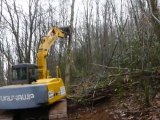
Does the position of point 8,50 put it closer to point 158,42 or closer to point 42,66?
point 42,66

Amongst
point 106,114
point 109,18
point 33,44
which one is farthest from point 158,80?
point 109,18

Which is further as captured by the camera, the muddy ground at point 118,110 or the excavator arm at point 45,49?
the excavator arm at point 45,49

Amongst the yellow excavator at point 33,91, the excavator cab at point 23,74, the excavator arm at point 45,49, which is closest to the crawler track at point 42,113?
the yellow excavator at point 33,91

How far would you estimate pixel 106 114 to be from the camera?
11.2 meters

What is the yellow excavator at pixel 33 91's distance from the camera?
10656mm

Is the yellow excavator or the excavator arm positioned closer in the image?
the yellow excavator

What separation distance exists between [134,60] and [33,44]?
25.0m

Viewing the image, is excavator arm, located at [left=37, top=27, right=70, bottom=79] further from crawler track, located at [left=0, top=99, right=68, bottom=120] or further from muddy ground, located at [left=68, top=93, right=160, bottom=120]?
muddy ground, located at [left=68, top=93, right=160, bottom=120]

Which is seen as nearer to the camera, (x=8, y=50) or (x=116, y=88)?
(x=116, y=88)

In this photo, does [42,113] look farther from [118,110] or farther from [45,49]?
[118,110]

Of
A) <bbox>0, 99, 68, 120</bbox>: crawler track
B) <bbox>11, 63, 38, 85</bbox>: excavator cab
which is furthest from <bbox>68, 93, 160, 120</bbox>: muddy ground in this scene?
<bbox>11, 63, 38, 85</bbox>: excavator cab

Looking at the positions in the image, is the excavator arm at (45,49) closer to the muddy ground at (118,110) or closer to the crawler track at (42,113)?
the crawler track at (42,113)

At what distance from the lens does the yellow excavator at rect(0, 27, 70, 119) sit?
1066cm

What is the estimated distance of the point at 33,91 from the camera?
10.6m
